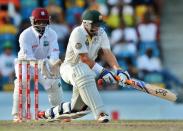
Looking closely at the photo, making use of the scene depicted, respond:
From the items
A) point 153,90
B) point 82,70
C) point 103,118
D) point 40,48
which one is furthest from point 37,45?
point 153,90

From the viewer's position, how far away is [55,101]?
398 inches

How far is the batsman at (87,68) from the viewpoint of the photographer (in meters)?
8.70

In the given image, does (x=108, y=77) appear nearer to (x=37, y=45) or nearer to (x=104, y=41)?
(x=104, y=41)

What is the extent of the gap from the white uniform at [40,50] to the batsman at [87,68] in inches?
24.9

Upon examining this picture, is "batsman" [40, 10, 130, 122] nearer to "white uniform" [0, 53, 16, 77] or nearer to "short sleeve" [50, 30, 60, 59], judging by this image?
"short sleeve" [50, 30, 60, 59]

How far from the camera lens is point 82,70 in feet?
28.8

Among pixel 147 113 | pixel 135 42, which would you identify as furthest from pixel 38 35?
pixel 135 42

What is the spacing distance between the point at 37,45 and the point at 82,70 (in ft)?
4.35

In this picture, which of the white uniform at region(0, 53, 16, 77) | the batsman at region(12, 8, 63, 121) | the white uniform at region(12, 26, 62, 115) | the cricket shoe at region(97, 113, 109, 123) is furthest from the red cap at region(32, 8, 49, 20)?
the white uniform at region(0, 53, 16, 77)

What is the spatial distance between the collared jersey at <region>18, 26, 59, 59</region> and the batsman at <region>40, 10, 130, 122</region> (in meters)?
0.62

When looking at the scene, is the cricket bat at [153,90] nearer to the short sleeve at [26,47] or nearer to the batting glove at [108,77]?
the batting glove at [108,77]

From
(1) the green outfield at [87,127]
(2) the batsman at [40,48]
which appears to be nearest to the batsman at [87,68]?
(1) the green outfield at [87,127]

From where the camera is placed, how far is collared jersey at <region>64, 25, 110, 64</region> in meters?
8.88

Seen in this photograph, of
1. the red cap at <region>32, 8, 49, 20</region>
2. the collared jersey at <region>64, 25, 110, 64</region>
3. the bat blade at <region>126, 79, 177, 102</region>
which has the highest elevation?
the red cap at <region>32, 8, 49, 20</region>
